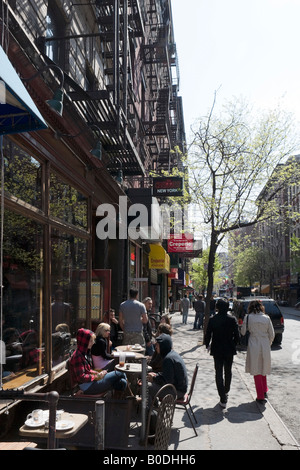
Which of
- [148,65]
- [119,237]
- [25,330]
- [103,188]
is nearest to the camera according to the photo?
[25,330]

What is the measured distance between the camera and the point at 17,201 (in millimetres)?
5520

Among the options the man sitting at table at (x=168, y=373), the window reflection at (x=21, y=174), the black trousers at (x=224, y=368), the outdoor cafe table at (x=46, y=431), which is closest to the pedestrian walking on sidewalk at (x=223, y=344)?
the black trousers at (x=224, y=368)

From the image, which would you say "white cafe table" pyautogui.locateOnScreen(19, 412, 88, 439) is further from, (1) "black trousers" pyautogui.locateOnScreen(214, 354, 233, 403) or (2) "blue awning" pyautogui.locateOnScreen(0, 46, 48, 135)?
(1) "black trousers" pyautogui.locateOnScreen(214, 354, 233, 403)

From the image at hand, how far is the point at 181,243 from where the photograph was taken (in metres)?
25.3

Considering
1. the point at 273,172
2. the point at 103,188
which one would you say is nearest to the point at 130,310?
the point at 103,188

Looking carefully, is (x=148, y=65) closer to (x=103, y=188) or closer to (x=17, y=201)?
(x=103, y=188)

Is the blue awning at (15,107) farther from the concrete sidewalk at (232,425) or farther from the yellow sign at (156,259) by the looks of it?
the yellow sign at (156,259)

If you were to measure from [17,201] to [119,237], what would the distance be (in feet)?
25.4

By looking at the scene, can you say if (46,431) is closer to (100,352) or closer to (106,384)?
(106,384)

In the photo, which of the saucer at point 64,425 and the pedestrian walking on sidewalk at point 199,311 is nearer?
the saucer at point 64,425

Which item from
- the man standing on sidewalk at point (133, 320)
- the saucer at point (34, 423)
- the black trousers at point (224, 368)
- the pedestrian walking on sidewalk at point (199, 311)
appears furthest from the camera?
the pedestrian walking on sidewalk at point (199, 311)

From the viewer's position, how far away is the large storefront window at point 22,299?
554 centimetres

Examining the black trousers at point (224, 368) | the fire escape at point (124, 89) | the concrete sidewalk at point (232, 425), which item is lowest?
the concrete sidewalk at point (232, 425)

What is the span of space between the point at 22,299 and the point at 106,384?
5.71 feet
